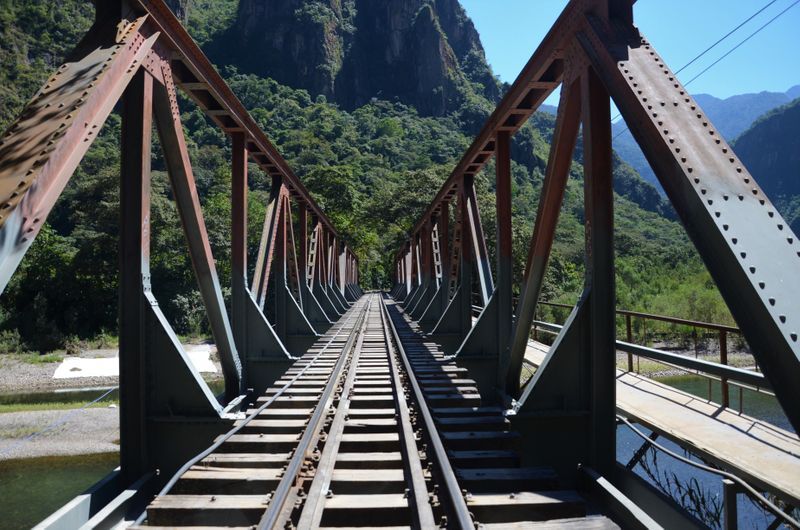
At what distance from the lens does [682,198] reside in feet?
9.46

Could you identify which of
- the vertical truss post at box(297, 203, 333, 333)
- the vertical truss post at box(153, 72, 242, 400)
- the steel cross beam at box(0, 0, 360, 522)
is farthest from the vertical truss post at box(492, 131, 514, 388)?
the vertical truss post at box(297, 203, 333, 333)

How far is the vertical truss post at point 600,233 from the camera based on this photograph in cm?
427

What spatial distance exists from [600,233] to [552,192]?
696 mm

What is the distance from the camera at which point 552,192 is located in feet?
15.8

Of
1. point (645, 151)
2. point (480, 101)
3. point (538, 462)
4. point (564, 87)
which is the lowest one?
point (538, 462)

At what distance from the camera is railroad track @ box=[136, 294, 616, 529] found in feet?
10.6

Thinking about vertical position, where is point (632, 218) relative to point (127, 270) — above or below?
above

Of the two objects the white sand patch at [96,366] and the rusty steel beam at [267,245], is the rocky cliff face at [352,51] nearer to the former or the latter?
the white sand patch at [96,366]

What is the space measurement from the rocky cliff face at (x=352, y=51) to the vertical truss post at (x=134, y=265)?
5495 inches

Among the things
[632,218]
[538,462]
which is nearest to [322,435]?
[538,462]

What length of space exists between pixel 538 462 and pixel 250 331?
435 centimetres

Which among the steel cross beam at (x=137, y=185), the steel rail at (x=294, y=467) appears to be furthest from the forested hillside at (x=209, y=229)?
the steel cross beam at (x=137, y=185)

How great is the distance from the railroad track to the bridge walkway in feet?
5.90

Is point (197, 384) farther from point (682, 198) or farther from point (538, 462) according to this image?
point (682, 198)
